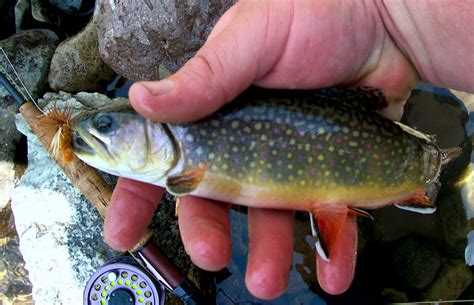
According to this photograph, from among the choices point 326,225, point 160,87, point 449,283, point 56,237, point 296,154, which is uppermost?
point 160,87

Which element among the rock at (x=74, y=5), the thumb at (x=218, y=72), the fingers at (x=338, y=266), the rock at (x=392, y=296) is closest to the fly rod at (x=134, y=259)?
the fingers at (x=338, y=266)

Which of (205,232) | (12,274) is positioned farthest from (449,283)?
(12,274)

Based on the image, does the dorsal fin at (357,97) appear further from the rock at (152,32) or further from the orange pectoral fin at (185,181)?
the rock at (152,32)

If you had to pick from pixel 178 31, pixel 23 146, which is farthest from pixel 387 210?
pixel 23 146

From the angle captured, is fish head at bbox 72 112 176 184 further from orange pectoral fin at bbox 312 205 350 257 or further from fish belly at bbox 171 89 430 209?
orange pectoral fin at bbox 312 205 350 257

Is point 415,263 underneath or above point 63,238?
underneath

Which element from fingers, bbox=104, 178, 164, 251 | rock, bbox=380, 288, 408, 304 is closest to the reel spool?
fingers, bbox=104, 178, 164, 251

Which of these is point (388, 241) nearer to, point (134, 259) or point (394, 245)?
point (394, 245)
